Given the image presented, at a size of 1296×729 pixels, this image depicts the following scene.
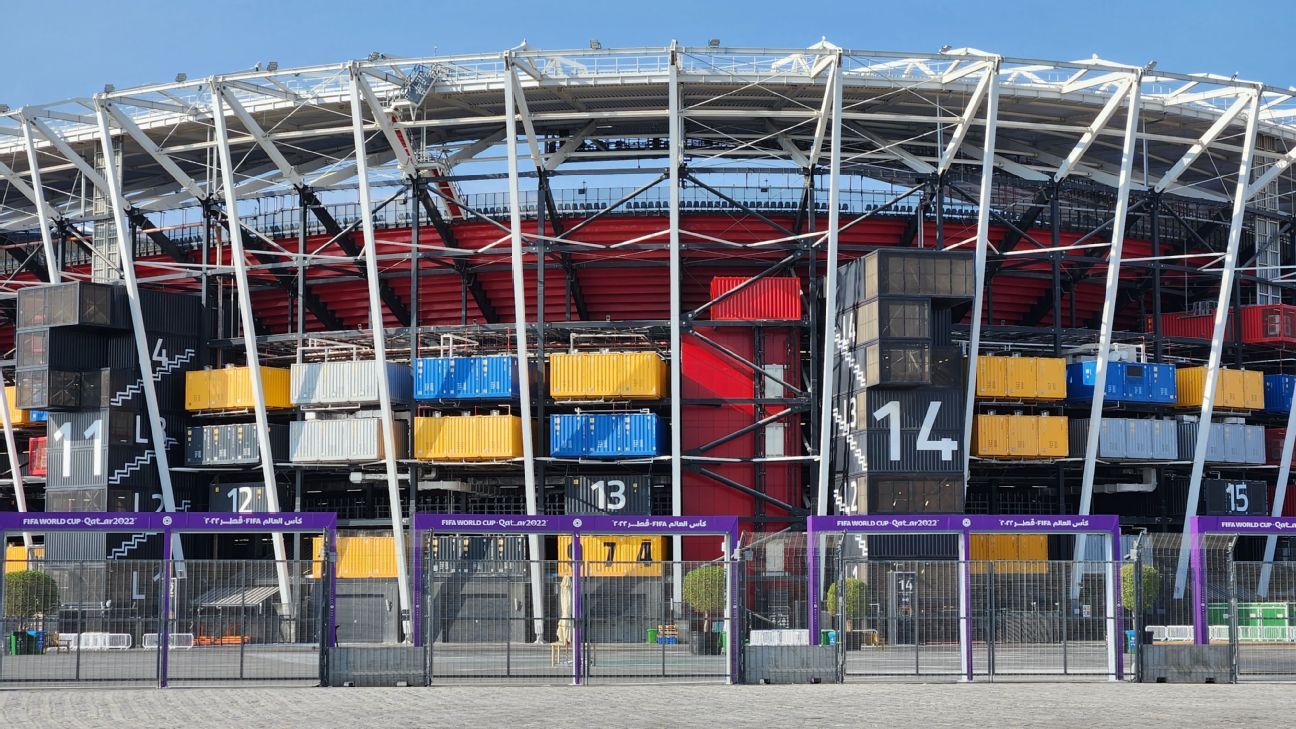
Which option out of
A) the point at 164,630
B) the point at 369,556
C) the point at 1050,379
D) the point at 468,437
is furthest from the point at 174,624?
the point at 1050,379

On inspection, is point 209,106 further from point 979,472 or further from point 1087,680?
point 1087,680

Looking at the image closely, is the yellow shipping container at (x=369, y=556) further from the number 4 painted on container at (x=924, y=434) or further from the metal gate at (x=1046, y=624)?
the metal gate at (x=1046, y=624)

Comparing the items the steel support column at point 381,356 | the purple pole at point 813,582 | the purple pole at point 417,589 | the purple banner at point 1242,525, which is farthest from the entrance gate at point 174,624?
the steel support column at point 381,356

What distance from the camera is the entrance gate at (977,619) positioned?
1262 inches

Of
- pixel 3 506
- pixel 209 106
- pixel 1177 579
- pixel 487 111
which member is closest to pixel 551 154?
pixel 487 111

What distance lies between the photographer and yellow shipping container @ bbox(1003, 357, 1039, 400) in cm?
A: 6178

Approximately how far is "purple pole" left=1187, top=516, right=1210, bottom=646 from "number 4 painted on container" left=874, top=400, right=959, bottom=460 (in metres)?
22.7

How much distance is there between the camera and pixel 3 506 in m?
76.6

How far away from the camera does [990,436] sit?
200 ft

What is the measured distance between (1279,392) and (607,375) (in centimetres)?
2986

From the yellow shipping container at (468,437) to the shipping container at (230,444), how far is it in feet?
21.0

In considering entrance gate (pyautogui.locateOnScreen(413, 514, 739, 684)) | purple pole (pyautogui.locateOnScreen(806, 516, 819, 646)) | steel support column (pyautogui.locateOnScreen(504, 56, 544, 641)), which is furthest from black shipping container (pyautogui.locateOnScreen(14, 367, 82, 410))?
purple pole (pyautogui.locateOnScreen(806, 516, 819, 646))

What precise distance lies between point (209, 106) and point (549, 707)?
44.6m

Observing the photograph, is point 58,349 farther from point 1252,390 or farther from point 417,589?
point 1252,390
